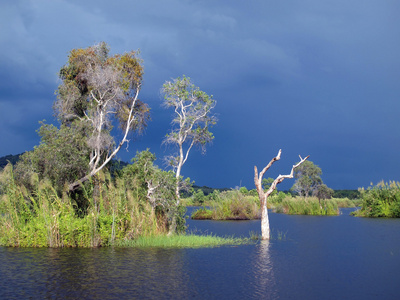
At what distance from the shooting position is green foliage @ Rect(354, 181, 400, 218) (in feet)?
142

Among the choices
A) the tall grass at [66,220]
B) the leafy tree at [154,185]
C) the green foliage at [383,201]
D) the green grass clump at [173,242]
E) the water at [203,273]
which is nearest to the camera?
the water at [203,273]

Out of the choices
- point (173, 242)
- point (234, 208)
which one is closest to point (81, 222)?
point (173, 242)

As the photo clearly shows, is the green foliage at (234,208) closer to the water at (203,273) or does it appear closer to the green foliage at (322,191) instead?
the water at (203,273)

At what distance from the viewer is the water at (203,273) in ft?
37.5

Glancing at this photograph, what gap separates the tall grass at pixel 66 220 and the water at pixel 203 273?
112 centimetres

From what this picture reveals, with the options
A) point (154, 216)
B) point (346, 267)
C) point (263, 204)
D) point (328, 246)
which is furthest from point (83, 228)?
point (328, 246)

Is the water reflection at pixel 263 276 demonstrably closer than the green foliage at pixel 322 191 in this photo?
Yes

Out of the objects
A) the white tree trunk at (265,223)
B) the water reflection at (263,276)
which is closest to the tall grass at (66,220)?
the water reflection at (263,276)

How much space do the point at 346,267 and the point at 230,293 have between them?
706 cm

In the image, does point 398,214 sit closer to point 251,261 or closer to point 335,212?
point 335,212

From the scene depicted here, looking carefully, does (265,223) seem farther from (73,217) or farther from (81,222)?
(73,217)

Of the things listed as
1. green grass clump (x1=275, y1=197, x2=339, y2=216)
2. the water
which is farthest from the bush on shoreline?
the water

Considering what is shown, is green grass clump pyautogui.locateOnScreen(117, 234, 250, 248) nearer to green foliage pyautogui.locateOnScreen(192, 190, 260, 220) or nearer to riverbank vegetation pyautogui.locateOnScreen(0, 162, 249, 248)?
riverbank vegetation pyautogui.locateOnScreen(0, 162, 249, 248)

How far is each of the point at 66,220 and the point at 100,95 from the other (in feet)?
31.6
